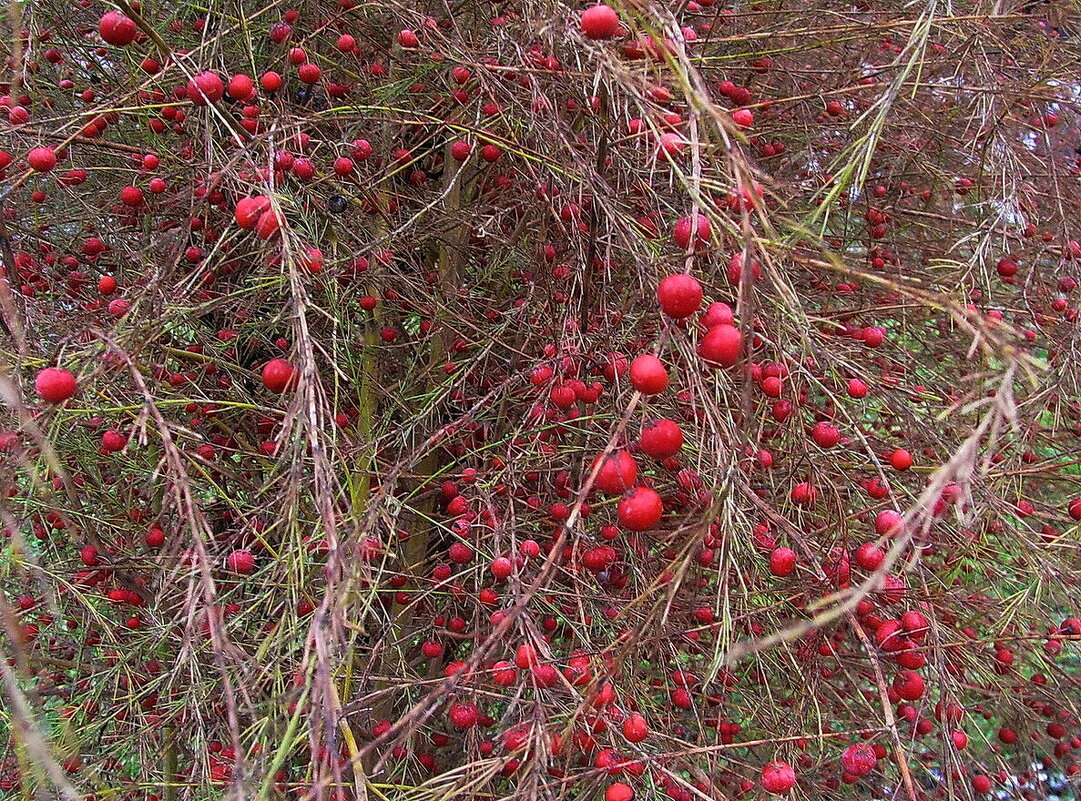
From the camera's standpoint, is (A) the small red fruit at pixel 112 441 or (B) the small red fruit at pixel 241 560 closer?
(B) the small red fruit at pixel 241 560

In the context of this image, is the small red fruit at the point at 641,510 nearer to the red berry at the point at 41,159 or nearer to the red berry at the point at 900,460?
the red berry at the point at 900,460

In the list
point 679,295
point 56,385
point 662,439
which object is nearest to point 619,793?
point 662,439

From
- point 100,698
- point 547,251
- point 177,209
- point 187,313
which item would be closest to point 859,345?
point 547,251

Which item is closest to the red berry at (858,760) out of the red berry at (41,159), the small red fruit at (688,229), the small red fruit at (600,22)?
the small red fruit at (688,229)

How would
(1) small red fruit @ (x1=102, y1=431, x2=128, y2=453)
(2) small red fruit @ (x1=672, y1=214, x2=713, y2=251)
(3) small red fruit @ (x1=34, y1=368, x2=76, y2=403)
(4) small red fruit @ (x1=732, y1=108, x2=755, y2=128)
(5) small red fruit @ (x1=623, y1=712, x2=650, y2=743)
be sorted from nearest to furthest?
(2) small red fruit @ (x1=672, y1=214, x2=713, y2=251), (3) small red fruit @ (x1=34, y1=368, x2=76, y2=403), (5) small red fruit @ (x1=623, y1=712, x2=650, y2=743), (4) small red fruit @ (x1=732, y1=108, x2=755, y2=128), (1) small red fruit @ (x1=102, y1=431, x2=128, y2=453)

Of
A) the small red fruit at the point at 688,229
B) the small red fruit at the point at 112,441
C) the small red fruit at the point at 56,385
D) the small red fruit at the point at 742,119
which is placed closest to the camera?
the small red fruit at the point at 688,229

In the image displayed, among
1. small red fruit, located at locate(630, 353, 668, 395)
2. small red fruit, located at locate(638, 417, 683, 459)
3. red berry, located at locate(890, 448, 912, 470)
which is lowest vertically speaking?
red berry, located at locate(890, 448, 912, 470)

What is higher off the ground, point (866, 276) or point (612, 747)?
point (866, 276)

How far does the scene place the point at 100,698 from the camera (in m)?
2.16

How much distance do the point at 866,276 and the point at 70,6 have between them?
2613 millimetres

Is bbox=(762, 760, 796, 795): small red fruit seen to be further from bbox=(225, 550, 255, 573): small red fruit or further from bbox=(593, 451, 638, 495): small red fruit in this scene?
bbox=(225, 550, 255, 573): small red fruit

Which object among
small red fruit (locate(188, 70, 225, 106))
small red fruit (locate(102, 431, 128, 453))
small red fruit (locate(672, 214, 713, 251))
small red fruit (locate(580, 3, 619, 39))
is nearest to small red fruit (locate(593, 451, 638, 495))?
small red fruit (locate(672, 214, 713, 251))

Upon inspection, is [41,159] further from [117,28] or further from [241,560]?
[241,560]

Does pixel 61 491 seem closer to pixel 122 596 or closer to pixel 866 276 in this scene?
pixel 122 596
